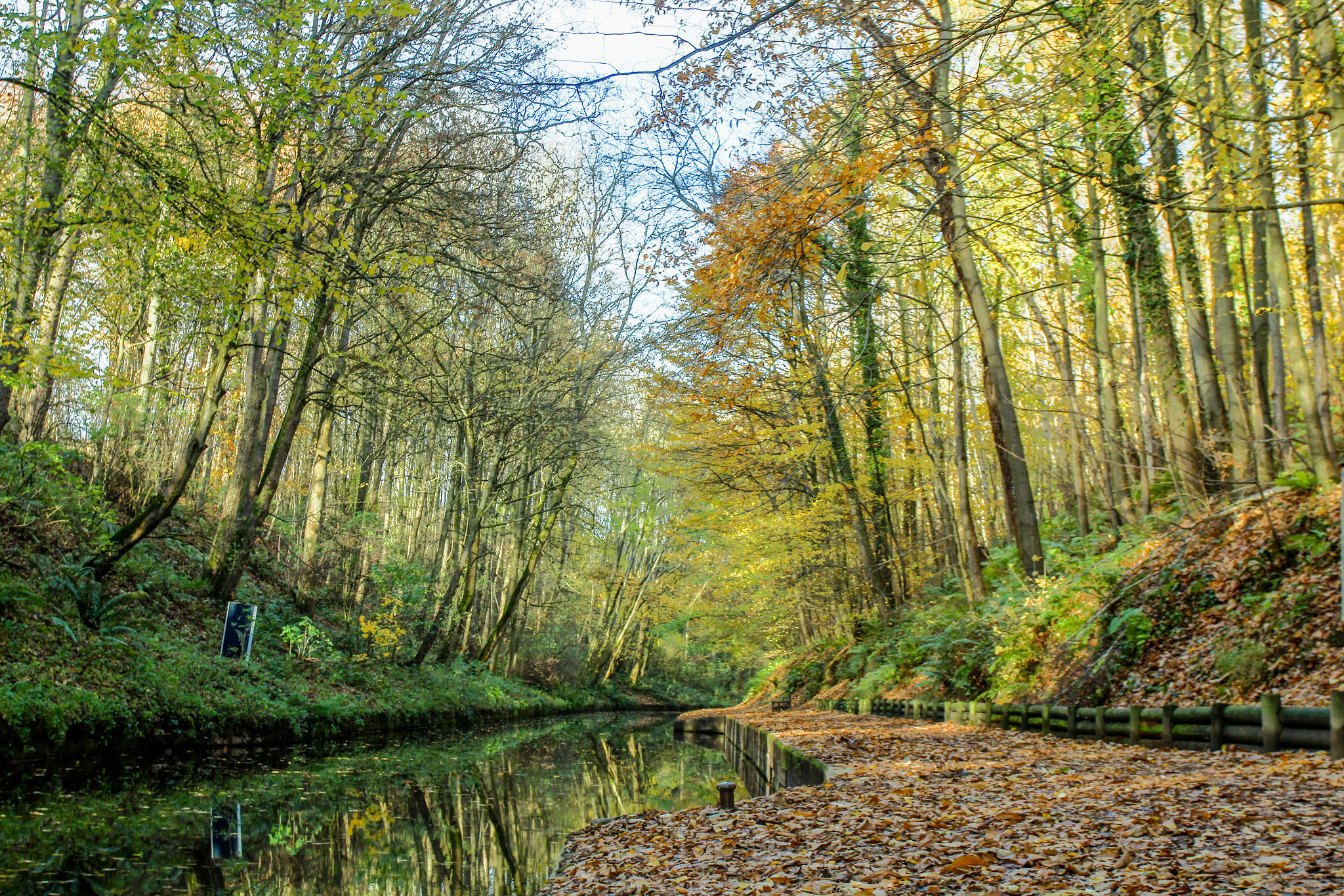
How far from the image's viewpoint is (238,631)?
11750 millimetres

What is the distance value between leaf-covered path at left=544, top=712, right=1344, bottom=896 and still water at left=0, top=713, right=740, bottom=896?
121cm

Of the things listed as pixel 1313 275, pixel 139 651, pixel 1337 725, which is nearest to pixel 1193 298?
pixel 1313 275

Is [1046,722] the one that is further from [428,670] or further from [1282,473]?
Result: [428,670]

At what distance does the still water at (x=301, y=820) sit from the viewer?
4848 millimetres

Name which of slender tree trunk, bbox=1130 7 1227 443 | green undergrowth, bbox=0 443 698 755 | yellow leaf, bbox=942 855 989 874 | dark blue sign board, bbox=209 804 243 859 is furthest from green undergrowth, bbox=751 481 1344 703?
green undergrowth, bbox=0 443 698 755

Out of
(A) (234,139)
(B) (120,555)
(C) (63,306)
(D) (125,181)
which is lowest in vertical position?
(B) (120,555)

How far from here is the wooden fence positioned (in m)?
6.04

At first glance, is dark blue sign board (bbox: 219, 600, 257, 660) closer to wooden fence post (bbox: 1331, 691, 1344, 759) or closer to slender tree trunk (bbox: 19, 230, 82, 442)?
slender tree trunk (bbox: 19, 230, 82, 442)

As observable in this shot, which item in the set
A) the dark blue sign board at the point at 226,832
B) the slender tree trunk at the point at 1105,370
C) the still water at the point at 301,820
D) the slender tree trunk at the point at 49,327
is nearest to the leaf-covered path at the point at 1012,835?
the still water at the point at 301,820

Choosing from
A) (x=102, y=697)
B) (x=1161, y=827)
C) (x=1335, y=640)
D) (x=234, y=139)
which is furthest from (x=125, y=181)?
(x=1335, y=640)

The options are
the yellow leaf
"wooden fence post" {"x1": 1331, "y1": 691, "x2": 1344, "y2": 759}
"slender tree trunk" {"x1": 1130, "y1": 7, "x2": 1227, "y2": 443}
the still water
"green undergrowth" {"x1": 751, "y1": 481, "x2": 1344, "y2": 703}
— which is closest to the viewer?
the yellow leaf

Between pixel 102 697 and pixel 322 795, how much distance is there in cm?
260

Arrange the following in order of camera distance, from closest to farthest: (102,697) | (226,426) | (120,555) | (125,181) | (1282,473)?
(125,181) → (102,697) → (1282,473) → (120,555) → (226,426)

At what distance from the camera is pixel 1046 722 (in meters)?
9.56
